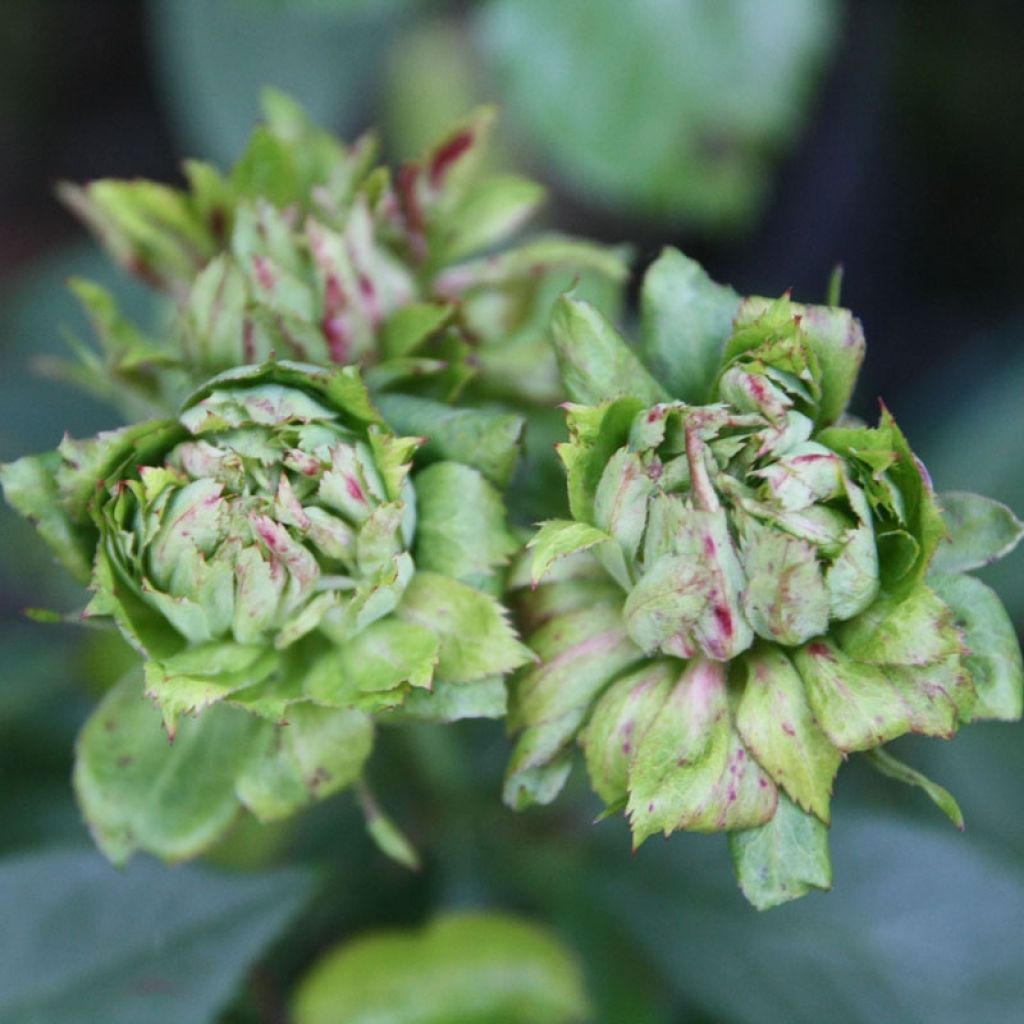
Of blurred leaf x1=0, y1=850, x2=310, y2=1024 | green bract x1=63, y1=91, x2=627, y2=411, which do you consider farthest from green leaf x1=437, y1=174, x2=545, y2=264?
blurred leaf x1=0, y1=850, x2=310, y2=1024

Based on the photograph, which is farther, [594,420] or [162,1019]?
[162,1019]

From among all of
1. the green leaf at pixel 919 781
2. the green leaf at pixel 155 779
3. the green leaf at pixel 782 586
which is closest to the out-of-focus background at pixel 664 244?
the green leaf at pixel 155 779

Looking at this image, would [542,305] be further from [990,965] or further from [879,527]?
[990,965]

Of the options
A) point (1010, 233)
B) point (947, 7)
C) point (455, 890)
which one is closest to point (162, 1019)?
point (455, 890)

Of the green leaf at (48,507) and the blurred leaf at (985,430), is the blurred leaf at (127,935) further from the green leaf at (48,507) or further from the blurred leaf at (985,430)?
the blurred leaf at (985,430)

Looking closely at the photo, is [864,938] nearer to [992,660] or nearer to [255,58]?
[992,660]

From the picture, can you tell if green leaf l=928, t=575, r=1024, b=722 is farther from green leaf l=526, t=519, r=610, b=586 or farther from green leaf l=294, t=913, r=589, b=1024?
green leaf l=294, t=913, r=589, b=1024

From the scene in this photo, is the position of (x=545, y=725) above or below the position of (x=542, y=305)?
below
